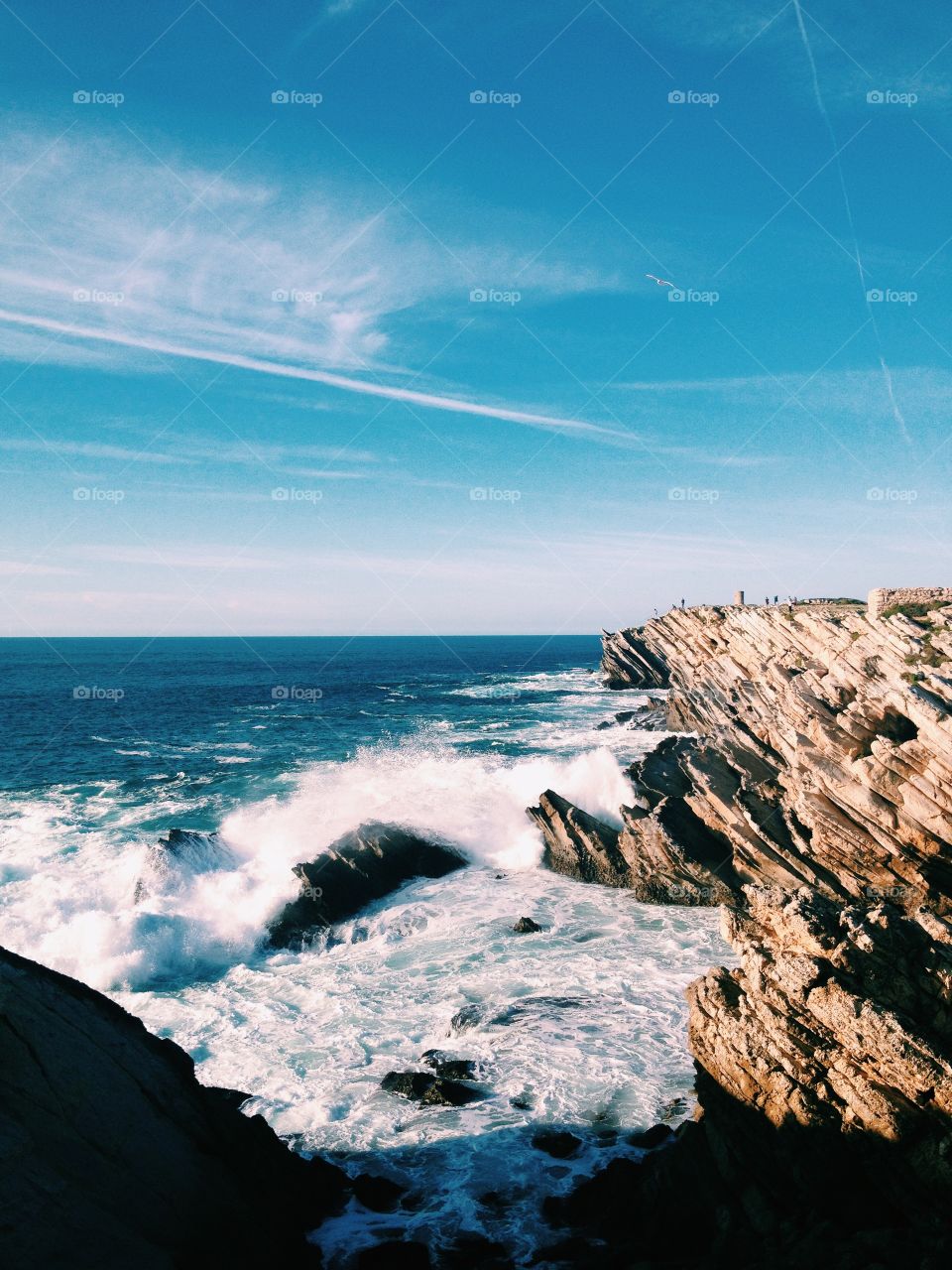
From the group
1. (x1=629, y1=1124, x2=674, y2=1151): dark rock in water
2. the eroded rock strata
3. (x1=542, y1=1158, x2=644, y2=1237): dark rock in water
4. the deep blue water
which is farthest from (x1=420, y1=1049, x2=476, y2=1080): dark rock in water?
the deep blue water

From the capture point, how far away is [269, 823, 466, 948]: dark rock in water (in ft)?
89.0

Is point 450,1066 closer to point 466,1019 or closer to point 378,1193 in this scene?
point 466,1019

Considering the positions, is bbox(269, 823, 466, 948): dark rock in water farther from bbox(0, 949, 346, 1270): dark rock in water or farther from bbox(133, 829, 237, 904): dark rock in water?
bbox(0, 949, 346, 1270): dark rock in water

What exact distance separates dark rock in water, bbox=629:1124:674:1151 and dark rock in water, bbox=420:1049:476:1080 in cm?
413

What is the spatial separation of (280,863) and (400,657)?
157 m

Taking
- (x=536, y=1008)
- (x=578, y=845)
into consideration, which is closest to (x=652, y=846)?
(x=578, y=845)

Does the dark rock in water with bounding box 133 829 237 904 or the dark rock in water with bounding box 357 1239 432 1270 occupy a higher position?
the dark rock in water with bounding box 133 829 237 904

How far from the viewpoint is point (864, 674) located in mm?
27531

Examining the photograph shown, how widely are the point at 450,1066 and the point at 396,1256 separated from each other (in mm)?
5838

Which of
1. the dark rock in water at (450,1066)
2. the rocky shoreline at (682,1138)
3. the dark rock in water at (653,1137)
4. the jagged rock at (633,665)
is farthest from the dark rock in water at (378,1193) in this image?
the jagged rock at (633,665)

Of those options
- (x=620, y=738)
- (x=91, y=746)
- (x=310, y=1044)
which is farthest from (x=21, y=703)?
(x=310, y=1044)

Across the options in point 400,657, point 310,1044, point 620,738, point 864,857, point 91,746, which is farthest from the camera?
point 400,657

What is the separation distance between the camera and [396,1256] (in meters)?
12.1

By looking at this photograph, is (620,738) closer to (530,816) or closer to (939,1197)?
(530,816)
